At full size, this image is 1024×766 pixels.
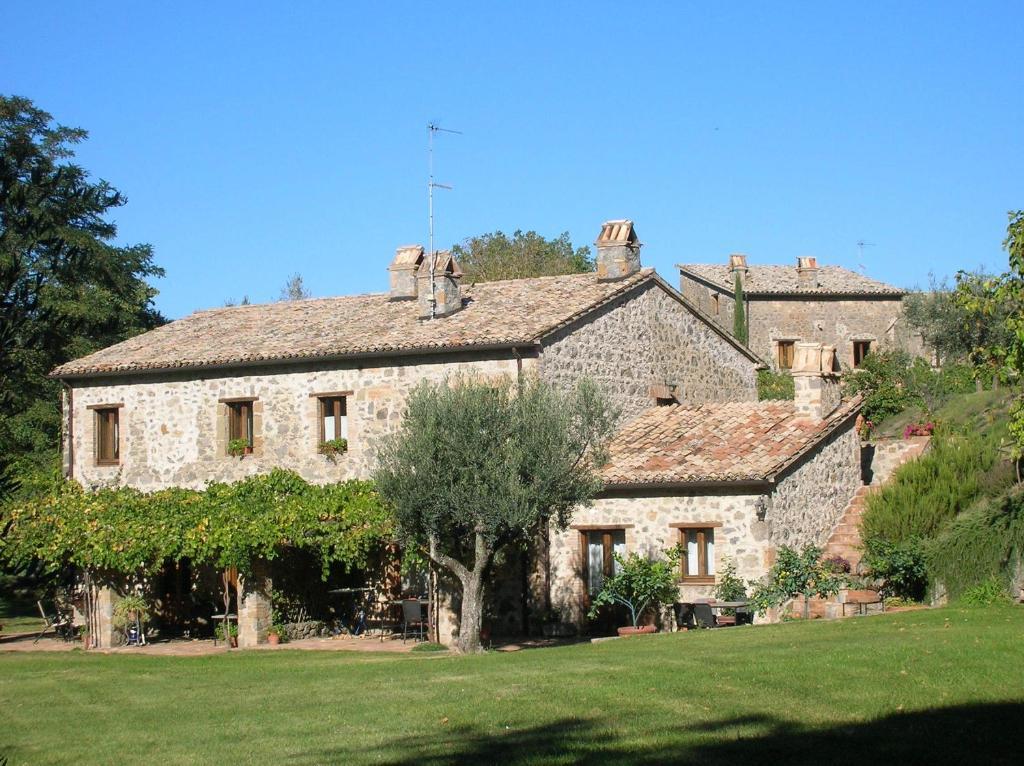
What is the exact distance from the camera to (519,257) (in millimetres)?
55562

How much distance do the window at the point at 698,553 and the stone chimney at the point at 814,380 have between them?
3.45 meters

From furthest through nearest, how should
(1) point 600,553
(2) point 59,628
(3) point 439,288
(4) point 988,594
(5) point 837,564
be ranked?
1. (2) point 59,628
2. (3) point 439,288
3. (1) point 600,553
4. (5) point 837,564
5. (4) point 988,594

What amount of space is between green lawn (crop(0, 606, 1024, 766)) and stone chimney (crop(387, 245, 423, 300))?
36.2ft

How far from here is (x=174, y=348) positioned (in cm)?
2864

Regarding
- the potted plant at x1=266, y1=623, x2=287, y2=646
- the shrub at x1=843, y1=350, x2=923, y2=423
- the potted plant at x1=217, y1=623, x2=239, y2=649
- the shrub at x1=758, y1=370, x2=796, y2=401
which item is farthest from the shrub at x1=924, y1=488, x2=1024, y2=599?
the shrub at x1=758, y1=370, x2=796, y2=401

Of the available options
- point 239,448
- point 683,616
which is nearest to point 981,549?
point 683,616

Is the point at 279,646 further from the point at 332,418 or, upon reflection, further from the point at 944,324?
the point at 944,324

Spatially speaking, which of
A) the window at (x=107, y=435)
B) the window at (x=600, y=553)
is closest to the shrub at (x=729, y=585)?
the window at (x=600, y=553)

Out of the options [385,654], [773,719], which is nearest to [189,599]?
[385,654]

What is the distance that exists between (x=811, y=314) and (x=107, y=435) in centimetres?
2850

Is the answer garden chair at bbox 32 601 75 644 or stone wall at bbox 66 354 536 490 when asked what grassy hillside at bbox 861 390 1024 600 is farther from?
garden chair at bbox 32 601 75 644

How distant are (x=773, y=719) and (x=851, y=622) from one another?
28.8 ft

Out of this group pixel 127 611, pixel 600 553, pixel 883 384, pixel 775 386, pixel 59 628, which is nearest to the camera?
pixel 600 553

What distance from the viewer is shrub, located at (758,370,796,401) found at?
134 ft
